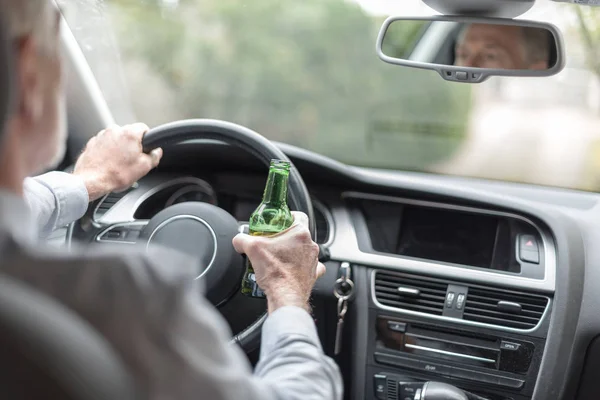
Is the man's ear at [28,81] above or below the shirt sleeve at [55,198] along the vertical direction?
above

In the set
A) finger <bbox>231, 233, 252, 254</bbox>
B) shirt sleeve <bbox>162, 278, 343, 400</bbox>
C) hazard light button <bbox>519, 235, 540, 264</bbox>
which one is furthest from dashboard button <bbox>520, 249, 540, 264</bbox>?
shirt sleeve <bbox>162, 278, 343, 400</bbox>

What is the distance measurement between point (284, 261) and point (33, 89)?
2.95 ft

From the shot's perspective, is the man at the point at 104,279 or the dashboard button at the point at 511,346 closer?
the man at the point at 104,279

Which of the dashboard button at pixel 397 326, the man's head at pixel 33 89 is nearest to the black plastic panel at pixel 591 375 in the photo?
the dashboard button at pixel 397 326

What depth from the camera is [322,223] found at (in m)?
2.99

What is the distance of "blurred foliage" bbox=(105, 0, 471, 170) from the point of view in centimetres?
761

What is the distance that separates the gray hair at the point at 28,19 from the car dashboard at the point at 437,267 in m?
1.61

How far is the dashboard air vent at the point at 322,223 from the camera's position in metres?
2.94

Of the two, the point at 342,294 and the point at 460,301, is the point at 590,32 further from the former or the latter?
the point at 342,294

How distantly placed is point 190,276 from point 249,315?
136 cm

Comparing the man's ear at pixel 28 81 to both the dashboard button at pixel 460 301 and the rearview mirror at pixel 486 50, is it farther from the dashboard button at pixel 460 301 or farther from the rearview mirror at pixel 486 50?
the dashboard button at pixel 460 301

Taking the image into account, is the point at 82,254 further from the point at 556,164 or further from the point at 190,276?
the point at 556,164

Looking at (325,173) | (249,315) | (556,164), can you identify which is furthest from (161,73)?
(249,315)

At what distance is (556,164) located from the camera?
810 cm
